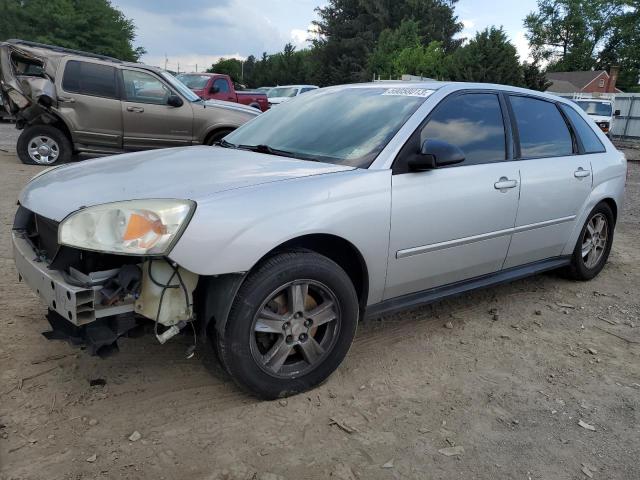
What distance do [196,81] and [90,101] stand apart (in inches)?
288

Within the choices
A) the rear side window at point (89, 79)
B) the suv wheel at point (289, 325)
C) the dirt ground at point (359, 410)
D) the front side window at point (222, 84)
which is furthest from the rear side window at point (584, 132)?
the front side window at point (222, 84)

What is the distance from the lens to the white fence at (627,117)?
26997mm

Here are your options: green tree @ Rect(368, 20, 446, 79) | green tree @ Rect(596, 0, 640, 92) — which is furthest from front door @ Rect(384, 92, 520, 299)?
green tree @ Rect(596, 0, 640, 92)

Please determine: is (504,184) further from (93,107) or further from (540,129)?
(93,107)

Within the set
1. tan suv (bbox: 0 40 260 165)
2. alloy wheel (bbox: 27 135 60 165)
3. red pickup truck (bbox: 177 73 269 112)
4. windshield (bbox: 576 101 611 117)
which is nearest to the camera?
tan suv (bbox: 0 40 260 165)

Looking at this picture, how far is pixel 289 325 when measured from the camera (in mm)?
2736

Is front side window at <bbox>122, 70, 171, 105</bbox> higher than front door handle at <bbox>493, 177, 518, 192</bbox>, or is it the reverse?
front side window at <bbox>122, 70, 171, 105</bbox>

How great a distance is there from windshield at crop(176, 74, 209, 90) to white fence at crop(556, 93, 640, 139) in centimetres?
2000

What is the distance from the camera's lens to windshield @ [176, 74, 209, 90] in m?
15.4

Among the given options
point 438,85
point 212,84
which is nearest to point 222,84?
point 212,84

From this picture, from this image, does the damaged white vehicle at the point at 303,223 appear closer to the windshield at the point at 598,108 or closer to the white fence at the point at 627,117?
the windshield at the point at 598,108

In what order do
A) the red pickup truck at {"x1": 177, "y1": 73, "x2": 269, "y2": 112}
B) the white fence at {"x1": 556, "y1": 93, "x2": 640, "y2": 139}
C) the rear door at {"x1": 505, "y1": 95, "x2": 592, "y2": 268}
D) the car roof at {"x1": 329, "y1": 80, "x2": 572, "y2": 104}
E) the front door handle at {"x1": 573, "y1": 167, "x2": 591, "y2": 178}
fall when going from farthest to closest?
1. the white fence at {"x1": 556, "y1": 93, "x2": 640, "y2": 139}
2. the red pickup truck at {"x1": 177, "y1": 73, "x2": 269, "y2": 112}
3. the front door handle at {"x1": 573, "y1": 167, "x2": 591, "y2": 178}
4. the rear door at {"x1": 505, "y1": 95, "x2": 592, "y2": 268}
5. the car roof at {"x1": 329, "y1": 80, "x2": 572, "y2": 104}

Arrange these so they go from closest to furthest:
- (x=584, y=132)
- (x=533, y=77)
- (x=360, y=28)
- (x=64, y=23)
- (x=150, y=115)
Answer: (x=584, y=132) → (x=150, y=115) → (x=533, y=77) → (x=64, y=23) → (x=360, y=28)

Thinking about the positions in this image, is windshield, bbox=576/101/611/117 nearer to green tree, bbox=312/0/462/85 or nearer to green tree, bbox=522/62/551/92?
green tree, bbox=522/62/551/92
